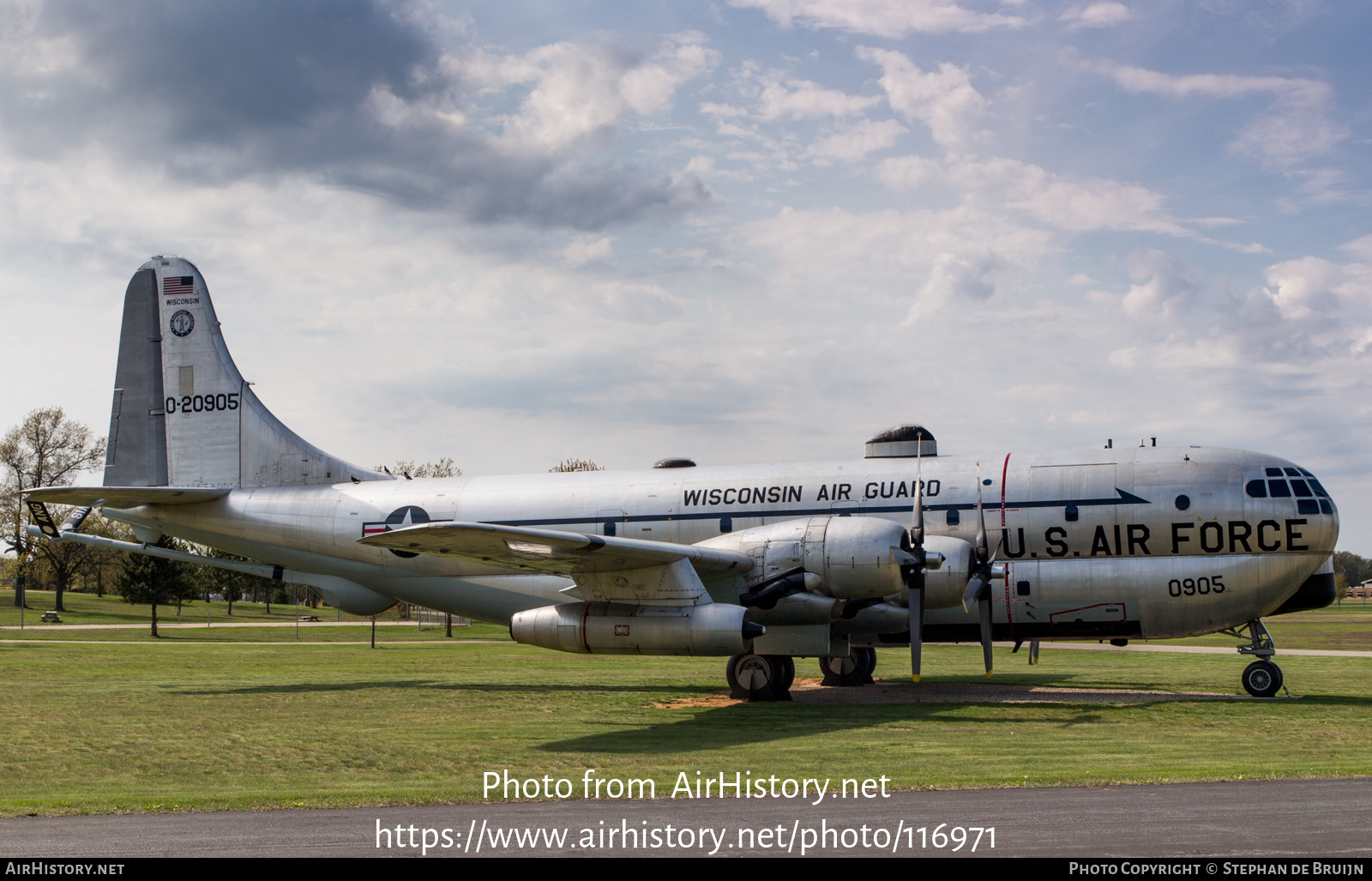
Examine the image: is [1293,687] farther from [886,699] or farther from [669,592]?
[669,592]

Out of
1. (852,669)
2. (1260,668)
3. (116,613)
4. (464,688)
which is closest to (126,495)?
(464,688)

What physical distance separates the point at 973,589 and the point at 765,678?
441 cm

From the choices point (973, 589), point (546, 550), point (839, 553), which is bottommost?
point (973, 589)

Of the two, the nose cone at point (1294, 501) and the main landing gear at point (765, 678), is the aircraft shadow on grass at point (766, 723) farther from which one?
the nose cone at point (1294, 501)

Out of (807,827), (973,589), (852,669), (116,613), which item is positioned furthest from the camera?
(116,613)

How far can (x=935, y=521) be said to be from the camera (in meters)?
22.2

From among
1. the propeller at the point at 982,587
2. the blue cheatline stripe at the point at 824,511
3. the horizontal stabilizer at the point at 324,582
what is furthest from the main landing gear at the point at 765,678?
the horizontal stabilizer at the point at 324,582

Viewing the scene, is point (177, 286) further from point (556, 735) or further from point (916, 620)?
point (916, 620)

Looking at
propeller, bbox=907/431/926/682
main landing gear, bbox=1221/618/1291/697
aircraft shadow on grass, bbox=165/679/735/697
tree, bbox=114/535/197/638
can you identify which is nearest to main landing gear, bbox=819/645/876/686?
aircraft shadow on grass, bbox=165/679/735/697

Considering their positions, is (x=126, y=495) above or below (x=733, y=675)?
above

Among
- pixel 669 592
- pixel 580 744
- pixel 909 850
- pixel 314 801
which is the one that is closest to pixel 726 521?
pixel 669 592

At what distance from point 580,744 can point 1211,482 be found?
13761 mm

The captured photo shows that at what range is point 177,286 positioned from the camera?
2911cm

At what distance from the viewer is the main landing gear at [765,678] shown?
69.6ft
